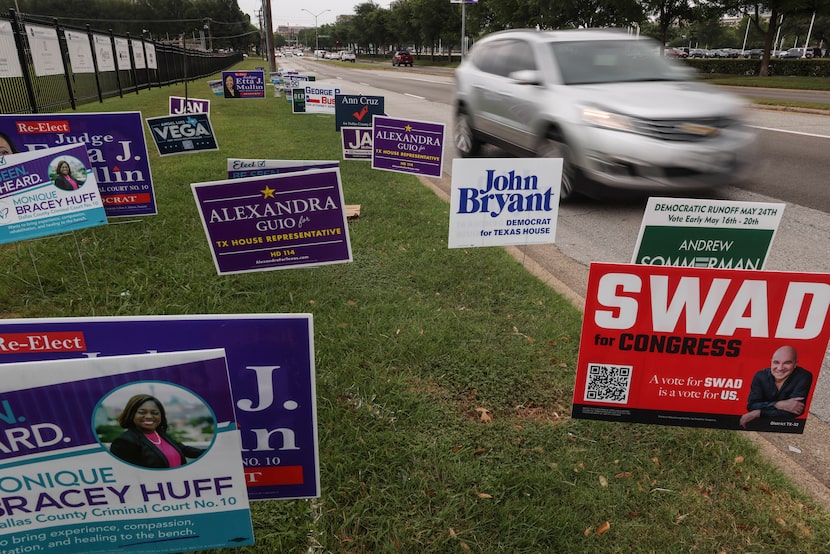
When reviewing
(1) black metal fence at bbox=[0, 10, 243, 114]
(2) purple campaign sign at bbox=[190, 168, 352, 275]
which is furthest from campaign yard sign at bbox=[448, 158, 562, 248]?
(1) black metal fence at bbox=[0, 10, 243, 114]

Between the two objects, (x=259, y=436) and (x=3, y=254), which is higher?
(x=259, y=436)

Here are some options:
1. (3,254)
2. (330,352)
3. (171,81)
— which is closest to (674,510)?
(330,352)

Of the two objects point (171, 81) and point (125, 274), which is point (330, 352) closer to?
point (125, 274)

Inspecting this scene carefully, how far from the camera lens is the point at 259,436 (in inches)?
79.2

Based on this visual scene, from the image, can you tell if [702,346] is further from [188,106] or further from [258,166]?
[188,106]

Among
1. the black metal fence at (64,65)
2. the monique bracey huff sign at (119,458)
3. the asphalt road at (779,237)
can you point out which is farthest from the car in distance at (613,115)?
the black metal fence at (64,65)

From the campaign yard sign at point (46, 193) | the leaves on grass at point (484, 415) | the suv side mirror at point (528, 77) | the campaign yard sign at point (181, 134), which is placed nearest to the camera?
the leaves on grass at point (484, 415)

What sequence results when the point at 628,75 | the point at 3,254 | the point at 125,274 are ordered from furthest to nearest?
1. the point at 628,75
2. the point at 3,254
3. the point at 125,274

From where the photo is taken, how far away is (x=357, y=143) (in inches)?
332

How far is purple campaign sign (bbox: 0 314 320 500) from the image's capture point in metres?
1.65

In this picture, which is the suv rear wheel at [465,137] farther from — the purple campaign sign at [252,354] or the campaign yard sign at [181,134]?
the purple campaign sign at [252,354]

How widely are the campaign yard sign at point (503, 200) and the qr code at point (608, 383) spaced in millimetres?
2197

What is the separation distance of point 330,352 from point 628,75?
5.42 m

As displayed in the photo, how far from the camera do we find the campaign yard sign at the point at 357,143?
8.31 metres
